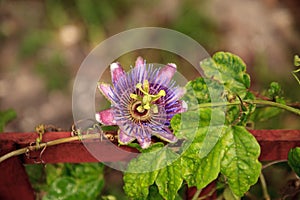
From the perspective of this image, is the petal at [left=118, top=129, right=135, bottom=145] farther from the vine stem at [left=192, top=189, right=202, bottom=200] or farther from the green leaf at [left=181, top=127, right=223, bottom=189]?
the vine stem at [left=192, top=189, right=202, bottom=200]

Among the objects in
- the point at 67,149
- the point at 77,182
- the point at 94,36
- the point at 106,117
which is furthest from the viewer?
the point at 94,36

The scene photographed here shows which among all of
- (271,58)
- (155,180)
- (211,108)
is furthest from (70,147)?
(271,58)

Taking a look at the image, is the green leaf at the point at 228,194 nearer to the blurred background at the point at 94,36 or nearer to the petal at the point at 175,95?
the petal at the point at 175,95

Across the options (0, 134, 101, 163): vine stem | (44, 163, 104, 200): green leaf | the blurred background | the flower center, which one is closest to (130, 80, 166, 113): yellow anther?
the flower center

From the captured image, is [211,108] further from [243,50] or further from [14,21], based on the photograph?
[14,21]

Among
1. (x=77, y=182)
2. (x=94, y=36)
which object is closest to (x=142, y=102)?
(x=77, y=182)

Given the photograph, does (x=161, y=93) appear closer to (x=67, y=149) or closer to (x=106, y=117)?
(x=106, y=117)
